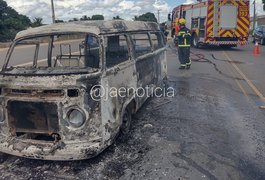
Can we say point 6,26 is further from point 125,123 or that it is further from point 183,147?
point 183,147

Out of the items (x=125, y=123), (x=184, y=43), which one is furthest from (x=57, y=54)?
(x=184, y=43)

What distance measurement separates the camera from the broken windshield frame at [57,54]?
437cm

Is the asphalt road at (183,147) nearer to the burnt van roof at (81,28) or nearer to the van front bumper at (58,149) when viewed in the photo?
the van front bumper at (58,149)

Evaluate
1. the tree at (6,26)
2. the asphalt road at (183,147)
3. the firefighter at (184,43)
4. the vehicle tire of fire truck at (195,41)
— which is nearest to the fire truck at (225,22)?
the vehicle tire of fire truck at (195,41)

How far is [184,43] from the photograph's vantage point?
11664 millimetres

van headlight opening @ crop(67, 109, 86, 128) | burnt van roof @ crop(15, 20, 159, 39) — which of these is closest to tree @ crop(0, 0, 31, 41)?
burnt van roof @ crop(15, 20, 159, 39)

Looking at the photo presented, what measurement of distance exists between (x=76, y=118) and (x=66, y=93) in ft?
1.12

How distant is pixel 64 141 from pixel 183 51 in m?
8.68

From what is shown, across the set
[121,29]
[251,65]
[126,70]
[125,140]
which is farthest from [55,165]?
[251,65]

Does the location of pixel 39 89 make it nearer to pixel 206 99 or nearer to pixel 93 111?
pixel 93 111

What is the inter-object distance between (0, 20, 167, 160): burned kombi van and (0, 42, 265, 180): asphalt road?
278mm

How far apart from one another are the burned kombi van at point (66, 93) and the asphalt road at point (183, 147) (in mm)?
278

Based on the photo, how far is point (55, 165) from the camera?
4184 millimetres

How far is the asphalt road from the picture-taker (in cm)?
395
